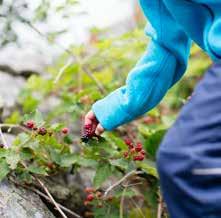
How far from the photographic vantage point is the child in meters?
1.53

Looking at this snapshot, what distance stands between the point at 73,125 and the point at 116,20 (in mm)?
3226

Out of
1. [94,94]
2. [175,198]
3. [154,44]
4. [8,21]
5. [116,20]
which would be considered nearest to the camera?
[175,198]

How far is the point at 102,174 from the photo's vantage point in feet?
7.59

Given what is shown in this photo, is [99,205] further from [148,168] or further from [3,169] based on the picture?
[3,169]

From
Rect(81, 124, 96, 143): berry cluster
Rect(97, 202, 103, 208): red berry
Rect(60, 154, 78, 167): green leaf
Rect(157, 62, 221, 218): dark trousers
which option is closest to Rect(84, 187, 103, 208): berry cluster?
Rect(97, 202, 103, 208): red berry

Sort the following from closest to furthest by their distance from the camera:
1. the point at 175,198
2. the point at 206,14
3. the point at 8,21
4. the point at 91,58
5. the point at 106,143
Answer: the point at 175,198
the point at 206,14
the point at 106,143
the point at 8,21
the point at 91,58

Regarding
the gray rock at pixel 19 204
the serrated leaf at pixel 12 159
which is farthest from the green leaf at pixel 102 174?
the serrated leaf at pixel 12 159

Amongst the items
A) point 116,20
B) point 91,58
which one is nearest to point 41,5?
point 91,58

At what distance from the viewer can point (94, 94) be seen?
270 cm

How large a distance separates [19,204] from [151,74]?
65cm

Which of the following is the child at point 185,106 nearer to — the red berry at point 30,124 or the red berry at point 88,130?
the red berry at point 88,130

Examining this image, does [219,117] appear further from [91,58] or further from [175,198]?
[91,58]

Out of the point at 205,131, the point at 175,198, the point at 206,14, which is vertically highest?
the point at 206,14

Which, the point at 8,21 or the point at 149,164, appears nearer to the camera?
the point at 149,164
